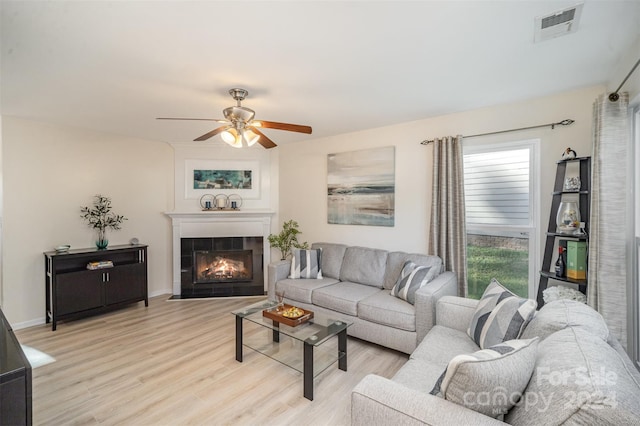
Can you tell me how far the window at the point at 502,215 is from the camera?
9.48 feet

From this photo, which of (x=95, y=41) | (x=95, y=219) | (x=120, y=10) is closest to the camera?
(x=120, y=10)

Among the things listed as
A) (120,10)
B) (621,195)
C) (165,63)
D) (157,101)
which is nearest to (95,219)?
(157,101)

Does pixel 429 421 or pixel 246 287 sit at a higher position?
pixel 429 421

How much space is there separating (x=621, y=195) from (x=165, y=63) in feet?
11.5

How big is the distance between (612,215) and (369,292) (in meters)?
2.16

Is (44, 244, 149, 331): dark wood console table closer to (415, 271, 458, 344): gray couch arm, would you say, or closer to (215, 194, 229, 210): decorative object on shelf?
(215, 194, 229, 210): decorative object on shelf

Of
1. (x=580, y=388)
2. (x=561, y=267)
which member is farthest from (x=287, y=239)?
(x=580, y=388)

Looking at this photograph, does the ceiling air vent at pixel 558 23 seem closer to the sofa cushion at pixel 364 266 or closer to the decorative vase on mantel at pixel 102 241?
the sofa cushion at pixel 364 266

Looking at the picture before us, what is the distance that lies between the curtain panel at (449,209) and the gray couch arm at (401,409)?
230cm

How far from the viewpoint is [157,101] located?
2830mm

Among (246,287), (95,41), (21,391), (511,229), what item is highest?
(95,41)

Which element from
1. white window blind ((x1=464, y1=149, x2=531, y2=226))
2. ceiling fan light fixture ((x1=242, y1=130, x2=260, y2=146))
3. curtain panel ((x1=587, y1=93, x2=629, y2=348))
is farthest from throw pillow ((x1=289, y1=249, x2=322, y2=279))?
curtain panel ((x1=587, y1=93, x2=629, y2=348))

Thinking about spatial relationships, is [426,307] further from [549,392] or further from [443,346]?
[549,392]

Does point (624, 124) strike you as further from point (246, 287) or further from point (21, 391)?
point (246, 287)
